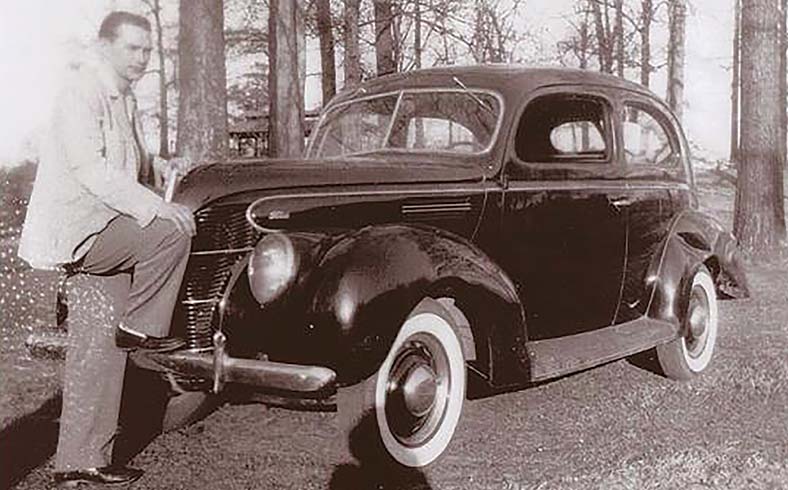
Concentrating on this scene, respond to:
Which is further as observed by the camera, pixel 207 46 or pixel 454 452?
pixel 454 452

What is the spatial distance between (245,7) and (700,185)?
1956 millimetres

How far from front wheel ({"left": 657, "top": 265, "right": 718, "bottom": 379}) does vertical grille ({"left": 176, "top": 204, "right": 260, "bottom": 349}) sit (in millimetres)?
1629

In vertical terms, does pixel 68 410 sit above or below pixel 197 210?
below

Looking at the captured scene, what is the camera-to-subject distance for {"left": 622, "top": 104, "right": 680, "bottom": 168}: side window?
332 centimetres

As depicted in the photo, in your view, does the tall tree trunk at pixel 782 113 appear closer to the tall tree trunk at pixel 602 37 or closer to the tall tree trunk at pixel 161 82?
the tall tree trunk at pixel 602 37

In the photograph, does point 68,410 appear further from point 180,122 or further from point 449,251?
point 449,251

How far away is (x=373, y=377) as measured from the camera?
2.34 m

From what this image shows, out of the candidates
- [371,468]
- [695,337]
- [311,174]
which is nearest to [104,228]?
[311,174]

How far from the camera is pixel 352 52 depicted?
11.4ft

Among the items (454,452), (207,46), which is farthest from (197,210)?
(454,452)

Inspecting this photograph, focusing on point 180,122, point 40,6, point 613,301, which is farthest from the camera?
point 613,301

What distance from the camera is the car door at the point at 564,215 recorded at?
2842mm

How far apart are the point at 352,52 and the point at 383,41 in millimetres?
211

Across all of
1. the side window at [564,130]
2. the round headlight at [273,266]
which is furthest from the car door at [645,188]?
the round headlight at [273,266]
